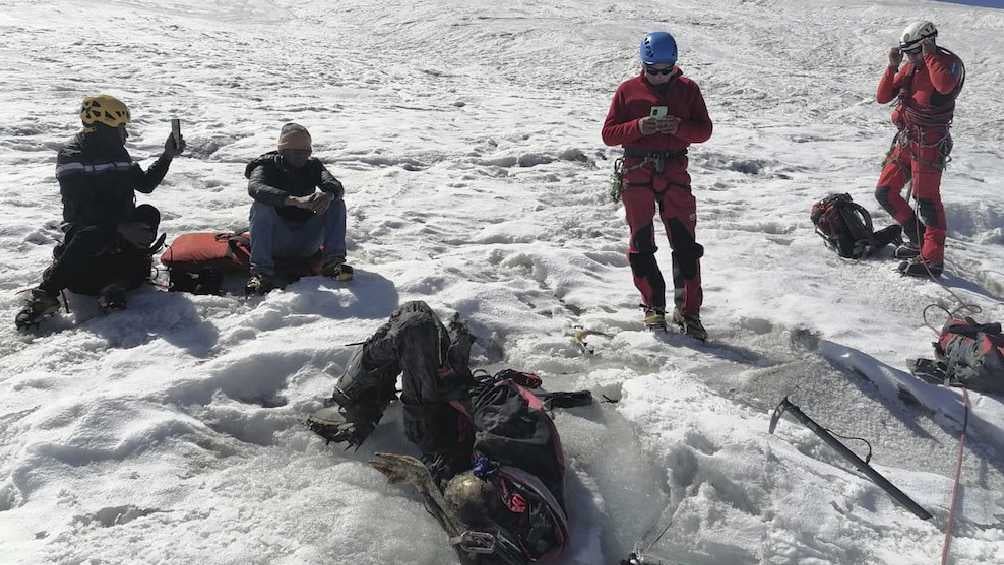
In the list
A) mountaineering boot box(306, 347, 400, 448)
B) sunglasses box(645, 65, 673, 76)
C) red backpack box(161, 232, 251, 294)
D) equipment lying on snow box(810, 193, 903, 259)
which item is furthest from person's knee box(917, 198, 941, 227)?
red backpack box(161, 232, 251, 294)

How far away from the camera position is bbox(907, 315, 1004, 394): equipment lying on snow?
469 centimetres

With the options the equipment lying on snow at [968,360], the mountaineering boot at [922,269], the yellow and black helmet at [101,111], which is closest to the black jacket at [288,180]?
the yellow and black helmet at [101,111]

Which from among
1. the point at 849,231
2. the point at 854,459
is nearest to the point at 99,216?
the point at 854,459

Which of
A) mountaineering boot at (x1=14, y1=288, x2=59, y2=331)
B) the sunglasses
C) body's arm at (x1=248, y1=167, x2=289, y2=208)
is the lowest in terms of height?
mountaineering boot at (x1=14, y1=288, x2=59, y2=331)

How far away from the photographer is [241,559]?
3029 mm

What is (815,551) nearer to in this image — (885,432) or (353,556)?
(885,432)

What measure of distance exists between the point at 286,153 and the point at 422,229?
6.48ft

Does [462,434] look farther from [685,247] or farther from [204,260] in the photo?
[204,260]

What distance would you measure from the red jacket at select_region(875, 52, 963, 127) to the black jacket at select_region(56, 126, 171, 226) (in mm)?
6394

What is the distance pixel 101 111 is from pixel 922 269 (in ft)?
22.6

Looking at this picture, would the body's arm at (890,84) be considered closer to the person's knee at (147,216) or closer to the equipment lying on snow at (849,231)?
the equipment lying on snow at (849,231)

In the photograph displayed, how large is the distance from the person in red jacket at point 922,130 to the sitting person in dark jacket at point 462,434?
172 inches

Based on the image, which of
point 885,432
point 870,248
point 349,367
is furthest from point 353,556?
point 870,248

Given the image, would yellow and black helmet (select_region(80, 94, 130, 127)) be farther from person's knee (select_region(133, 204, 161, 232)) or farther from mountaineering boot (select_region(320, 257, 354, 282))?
mountaineering boot (select_region(320, 257, 354, 282))
